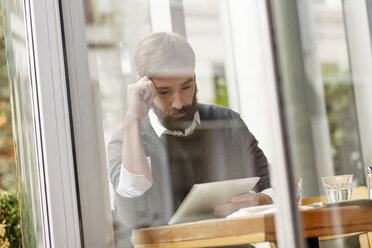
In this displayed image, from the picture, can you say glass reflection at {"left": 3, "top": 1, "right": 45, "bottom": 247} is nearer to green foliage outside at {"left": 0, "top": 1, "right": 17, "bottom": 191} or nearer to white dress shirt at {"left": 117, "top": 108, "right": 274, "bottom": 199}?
white dress shirt at {"left": 117, "top": 108, "right": 274, "bottom": 199}

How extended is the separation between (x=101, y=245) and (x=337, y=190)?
0.84 metres

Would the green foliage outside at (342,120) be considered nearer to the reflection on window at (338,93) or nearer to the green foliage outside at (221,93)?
the reflection on window at (338,93)

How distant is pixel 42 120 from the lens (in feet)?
5.98

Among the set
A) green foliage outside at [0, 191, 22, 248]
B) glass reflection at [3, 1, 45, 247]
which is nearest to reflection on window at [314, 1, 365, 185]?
glass reflection at [3, 1, 45, 247]

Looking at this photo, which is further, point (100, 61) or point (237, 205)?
point (100, 61)

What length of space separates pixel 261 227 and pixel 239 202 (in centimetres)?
38

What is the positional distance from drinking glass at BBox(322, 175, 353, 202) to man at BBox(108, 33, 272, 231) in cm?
Answer: 32

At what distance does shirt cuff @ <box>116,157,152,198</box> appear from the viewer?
5.88 ft

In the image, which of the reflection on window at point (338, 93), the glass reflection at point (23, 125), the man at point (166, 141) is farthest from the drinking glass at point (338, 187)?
the glass reflection at point (23, 125)

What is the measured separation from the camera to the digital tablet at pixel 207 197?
157cm

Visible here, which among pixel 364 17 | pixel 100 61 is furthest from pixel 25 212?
pixel 364 17

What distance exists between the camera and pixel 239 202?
1.61 metres

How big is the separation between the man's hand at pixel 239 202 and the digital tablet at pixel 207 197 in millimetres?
13

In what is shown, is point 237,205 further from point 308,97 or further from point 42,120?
point 42,120
